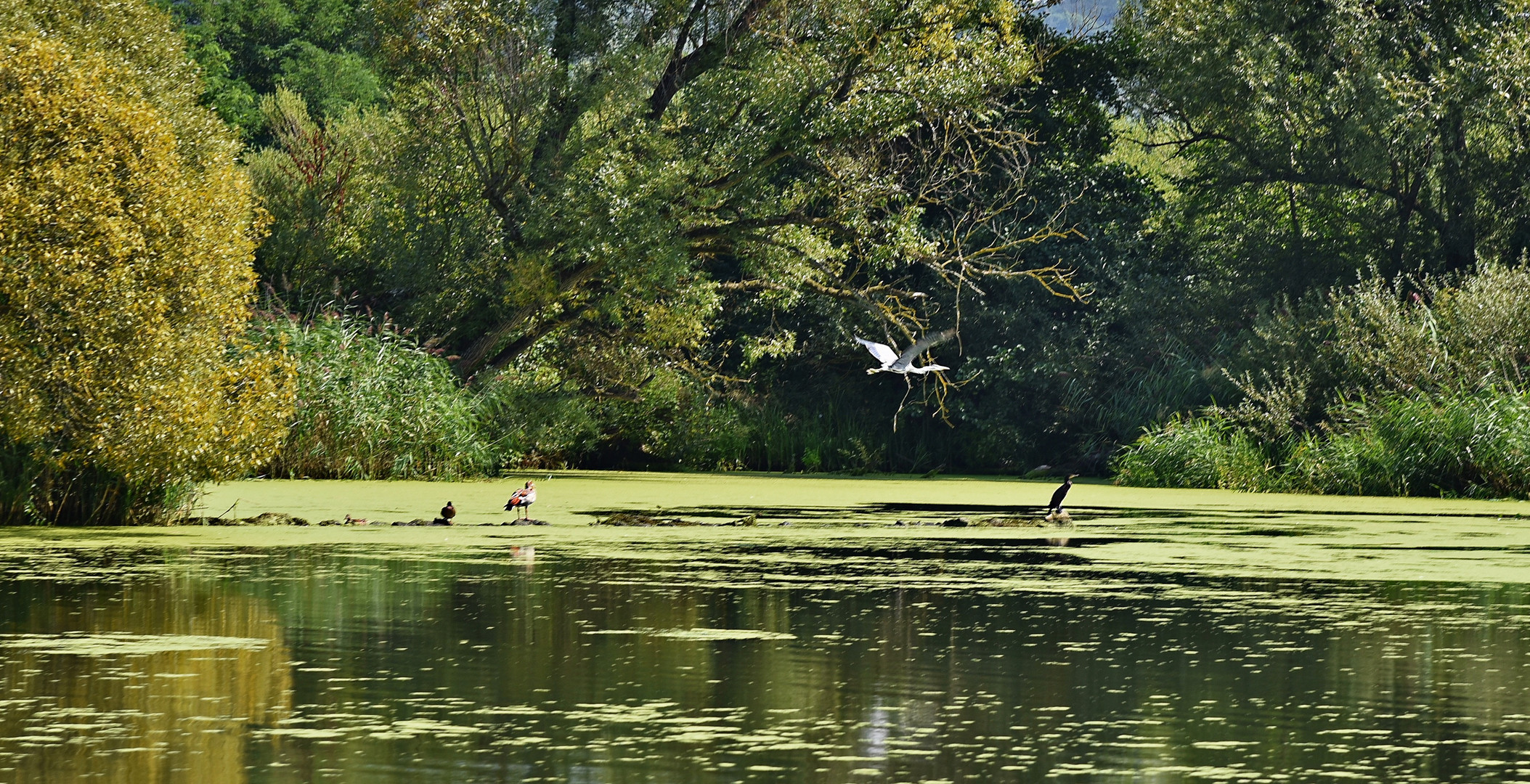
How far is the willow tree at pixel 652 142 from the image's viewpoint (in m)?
23.6

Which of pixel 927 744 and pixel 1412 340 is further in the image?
pixel 1412 340

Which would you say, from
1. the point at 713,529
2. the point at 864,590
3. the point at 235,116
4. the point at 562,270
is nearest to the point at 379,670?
the point at 864,590

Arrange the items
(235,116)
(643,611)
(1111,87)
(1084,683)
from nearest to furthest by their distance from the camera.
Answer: (1084,683) < (643,611) < (1111,87) < (235,116)

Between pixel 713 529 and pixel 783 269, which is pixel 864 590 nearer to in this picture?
pixel 713 529

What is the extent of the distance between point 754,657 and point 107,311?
799 cm

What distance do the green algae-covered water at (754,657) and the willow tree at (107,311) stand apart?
0.71 metres

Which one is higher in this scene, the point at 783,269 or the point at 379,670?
the point at 783,269

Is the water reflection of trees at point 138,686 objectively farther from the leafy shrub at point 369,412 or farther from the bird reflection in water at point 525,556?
the leafy shrub at point 369,412

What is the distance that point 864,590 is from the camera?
33.8ft

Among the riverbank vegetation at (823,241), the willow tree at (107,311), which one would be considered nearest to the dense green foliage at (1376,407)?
the riverbank vegetation at (823,241)

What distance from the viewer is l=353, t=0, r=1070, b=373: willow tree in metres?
23.6

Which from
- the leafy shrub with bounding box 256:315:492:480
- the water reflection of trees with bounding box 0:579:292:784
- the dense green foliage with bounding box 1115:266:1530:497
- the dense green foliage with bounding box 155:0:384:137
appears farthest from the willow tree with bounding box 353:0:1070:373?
the dense green foliage with bounding box 155:0:384:137

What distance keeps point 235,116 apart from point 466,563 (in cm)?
2762

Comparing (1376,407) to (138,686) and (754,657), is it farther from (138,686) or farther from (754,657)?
(138,686)
